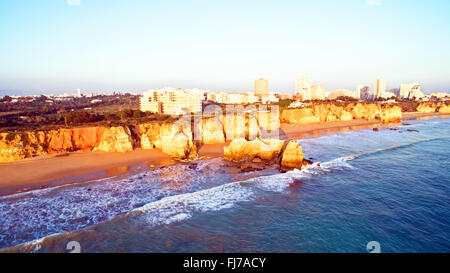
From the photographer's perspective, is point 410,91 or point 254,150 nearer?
point 254,150

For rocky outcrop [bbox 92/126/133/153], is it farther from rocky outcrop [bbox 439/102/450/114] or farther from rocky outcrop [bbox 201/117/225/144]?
rocky outcrop [bbox 439/102/450/114]

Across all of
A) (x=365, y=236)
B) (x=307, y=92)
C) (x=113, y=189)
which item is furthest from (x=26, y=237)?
(x=307, y=92)

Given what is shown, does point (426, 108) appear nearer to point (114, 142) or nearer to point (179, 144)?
point (179, 144)

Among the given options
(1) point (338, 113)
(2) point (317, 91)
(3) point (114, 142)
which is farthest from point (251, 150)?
(2) point (317, 91)

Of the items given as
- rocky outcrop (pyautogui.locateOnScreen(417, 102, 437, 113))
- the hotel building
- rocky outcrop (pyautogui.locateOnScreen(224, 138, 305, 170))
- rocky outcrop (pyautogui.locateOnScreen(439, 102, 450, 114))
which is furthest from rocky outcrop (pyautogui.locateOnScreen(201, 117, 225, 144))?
rocky outcrop (pyautogui.locateOnScreen(439, 102, 450, 114))

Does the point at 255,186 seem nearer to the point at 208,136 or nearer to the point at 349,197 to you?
the point at 349,197

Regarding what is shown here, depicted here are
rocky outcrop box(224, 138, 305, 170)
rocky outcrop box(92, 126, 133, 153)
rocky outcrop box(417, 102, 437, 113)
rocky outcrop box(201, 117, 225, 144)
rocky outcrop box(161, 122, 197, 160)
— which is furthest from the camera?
rocky outcrop box(417, 102, 437, 113)
